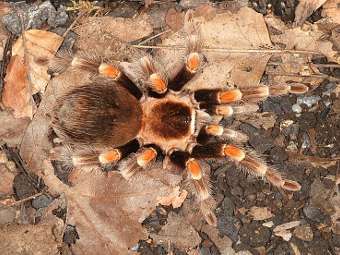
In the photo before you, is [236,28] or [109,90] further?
[236,28]

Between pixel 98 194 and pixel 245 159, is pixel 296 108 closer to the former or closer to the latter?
pixel 245 159

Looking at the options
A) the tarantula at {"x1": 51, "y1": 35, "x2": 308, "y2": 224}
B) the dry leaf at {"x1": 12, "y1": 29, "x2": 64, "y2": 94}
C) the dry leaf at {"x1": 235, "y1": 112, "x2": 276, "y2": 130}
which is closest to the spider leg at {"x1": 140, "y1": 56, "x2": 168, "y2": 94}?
the tarantula at {"x1": 51, "y1": 35, "x2": 308, "y2": 224}

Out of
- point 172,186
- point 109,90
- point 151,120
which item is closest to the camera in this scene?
point 109,90

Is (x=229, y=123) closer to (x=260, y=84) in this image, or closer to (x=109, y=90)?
(x=260, y=84)

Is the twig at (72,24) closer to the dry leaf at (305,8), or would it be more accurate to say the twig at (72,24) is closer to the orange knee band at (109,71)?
the orange knee band at (109,71)

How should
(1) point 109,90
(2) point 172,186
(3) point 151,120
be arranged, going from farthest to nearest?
(2) point 172,186, (3) point 151,120, (1) point 109,90

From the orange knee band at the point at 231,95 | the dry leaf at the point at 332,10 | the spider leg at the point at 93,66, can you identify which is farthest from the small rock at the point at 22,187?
the dry leaf at the point at 332,10

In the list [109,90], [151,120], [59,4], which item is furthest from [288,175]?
[59,4]
